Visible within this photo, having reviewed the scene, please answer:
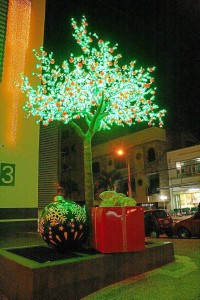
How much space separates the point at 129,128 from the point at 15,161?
3627 centimetres

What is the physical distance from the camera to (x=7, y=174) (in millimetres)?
10836

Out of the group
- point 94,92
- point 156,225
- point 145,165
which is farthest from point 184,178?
point 94,92

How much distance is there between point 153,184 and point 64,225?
34.7 metres

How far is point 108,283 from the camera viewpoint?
4445mm

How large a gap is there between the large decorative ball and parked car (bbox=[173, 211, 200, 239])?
10.4 meters

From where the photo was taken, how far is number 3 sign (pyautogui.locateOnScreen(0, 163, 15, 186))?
10.7 metres

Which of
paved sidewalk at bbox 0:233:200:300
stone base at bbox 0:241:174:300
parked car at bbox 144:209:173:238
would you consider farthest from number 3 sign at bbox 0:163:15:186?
parked car at bbox 144:209:173:238

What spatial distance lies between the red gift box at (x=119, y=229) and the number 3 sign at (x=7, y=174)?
21.7ft

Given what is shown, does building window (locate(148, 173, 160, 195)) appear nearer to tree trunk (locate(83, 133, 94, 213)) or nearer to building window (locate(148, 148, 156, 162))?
building window (locate(148, 148, 156, 162))

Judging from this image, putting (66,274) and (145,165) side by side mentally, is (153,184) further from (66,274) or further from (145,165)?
(66,274)

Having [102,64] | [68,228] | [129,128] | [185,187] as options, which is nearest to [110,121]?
[102,64]

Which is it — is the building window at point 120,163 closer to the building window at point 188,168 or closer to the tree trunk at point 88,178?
the building window at point 188,168

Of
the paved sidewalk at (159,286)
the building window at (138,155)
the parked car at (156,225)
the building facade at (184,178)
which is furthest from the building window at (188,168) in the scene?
the paved sidewalk at (159,286)

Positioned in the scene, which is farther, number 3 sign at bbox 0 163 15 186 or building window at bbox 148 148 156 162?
building window at bbox 148 148 156 162
